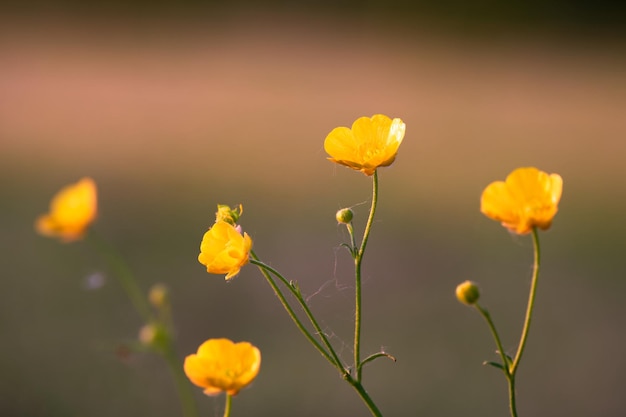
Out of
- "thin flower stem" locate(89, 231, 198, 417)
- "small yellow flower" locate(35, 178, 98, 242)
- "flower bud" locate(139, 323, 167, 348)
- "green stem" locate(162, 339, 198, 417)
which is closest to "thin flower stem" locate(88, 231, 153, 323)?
"thin flower stem" locate(89, 231, 198, 417)

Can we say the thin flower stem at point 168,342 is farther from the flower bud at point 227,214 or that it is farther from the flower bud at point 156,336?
the flower bud at point 227,214

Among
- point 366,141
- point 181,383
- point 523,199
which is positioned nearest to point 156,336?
point 181,383

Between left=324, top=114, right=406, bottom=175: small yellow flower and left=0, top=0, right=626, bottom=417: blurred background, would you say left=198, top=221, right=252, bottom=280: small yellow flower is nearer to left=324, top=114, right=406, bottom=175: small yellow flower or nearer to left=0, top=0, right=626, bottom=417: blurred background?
left=324, top=114, right=406, bottom=175: small yellow flower

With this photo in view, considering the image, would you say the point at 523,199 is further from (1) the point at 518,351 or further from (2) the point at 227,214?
(2) the point at 227,214

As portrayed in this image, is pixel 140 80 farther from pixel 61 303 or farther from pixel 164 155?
pixel 61 303

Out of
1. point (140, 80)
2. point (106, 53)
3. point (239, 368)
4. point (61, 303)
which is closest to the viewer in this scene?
point (239, 368)

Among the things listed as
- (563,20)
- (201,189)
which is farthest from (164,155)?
(563,20)
